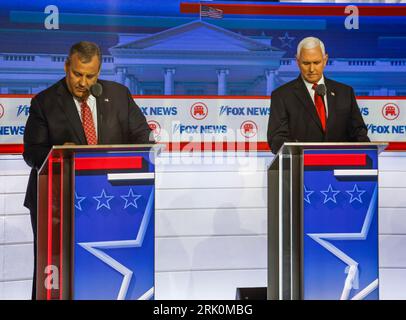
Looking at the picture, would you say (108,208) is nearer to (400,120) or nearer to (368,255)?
(368,255)

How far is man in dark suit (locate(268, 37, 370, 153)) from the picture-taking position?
470 cm

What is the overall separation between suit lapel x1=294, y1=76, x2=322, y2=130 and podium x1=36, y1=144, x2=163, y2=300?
1.42 m

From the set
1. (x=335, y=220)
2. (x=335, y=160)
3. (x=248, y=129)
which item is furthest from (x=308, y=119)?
(x=335, y=220)

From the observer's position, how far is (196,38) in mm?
5652

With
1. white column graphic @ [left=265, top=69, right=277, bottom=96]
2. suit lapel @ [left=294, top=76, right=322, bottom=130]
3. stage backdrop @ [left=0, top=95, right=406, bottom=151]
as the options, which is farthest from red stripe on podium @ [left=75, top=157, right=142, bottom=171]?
white column graphic @ [left=265, top=69, right=277, bottom=96]

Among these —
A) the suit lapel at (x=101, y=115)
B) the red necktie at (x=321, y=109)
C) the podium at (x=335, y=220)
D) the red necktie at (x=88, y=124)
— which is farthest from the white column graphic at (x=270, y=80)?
the podium at (x=335, y=220)

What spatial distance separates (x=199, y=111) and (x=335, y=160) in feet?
7.01

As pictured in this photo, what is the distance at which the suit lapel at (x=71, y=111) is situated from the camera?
14.3 ft

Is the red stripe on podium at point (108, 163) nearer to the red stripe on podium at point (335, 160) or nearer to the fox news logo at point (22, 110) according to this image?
the red stripe on podium at point (335, 160)

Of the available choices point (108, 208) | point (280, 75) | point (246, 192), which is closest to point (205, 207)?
point (246, 192)

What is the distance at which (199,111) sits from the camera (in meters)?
5.64

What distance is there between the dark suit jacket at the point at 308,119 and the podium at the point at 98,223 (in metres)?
1.29

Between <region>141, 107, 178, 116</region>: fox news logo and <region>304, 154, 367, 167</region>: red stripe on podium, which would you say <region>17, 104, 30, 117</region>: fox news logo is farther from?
<region>304, 154, 367, 167</region>: red stripe on podium

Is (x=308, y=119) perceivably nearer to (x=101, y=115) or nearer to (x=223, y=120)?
(x=223, y=120)
